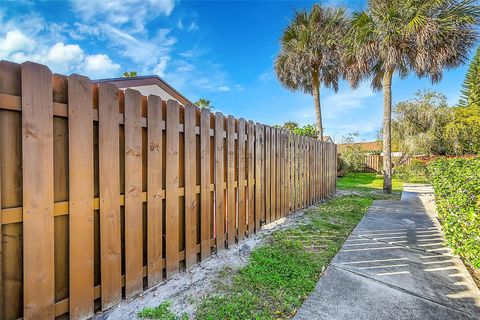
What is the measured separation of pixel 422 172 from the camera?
1376 cm

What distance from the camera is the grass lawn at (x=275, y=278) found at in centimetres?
190

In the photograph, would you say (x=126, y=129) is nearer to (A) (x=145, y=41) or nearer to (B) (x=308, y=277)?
(B) (x=308, y=277)

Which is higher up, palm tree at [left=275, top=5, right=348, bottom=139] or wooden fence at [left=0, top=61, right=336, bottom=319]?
palm tree at [left=275, top=5, right=348, bottom=139]

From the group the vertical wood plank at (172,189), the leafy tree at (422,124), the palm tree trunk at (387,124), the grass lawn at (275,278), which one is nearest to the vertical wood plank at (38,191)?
the grass lawn at (275,278)

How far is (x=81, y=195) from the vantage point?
1.77m

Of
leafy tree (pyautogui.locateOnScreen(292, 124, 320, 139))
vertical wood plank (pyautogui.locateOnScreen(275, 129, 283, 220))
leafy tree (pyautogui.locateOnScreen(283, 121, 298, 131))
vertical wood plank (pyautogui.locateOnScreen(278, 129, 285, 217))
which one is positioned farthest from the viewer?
leafy tree (pyautogui.locateOnScreen(283, 121, 298, 131))

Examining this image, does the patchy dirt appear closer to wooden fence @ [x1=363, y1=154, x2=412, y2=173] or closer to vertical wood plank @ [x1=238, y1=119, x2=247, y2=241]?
vertical wood plank @ [x1=238, y1=119, x2=247, y2=241]

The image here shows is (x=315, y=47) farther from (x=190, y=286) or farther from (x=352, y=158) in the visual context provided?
(x=190, y=286)

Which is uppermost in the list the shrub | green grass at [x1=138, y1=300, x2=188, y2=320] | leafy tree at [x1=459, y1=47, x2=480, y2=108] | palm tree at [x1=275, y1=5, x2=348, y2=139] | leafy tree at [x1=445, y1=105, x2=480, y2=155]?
leafy tree at [x1=459, y1=47, x2=480, y2=108]

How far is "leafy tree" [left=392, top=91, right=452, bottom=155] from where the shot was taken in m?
15.6

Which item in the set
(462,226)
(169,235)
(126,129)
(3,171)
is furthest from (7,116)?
(462,226)

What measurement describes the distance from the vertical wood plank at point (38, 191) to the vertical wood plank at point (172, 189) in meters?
1.00

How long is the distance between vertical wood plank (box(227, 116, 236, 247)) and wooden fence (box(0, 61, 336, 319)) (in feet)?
0.38

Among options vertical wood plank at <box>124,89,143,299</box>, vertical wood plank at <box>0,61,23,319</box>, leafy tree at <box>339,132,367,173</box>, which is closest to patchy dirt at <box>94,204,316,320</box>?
vertical wood plank at <box>124,89,143,299</box>
